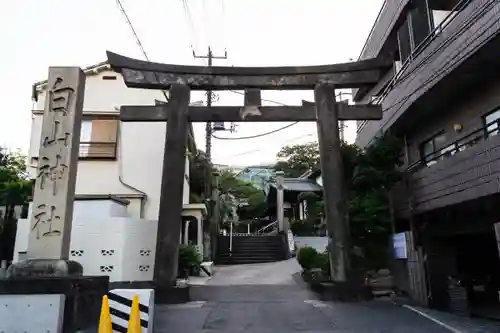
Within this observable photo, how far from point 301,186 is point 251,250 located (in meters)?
10.5

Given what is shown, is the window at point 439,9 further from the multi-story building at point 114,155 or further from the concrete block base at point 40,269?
the concrete block base at point 40,269

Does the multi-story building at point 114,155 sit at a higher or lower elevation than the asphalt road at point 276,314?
higher

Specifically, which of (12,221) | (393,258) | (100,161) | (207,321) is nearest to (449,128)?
(393,258)

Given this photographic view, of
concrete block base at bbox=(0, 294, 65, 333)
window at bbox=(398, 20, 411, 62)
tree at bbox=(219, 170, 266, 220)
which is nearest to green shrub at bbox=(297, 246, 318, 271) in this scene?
window at bbox=(398, 20, 411, 62)

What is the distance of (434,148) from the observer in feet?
45.7

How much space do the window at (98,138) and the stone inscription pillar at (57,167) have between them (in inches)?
383

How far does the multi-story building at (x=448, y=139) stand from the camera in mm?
9703

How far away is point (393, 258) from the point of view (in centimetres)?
1349

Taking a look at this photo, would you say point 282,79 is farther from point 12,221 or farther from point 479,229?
point 12,221

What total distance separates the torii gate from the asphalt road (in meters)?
2.36

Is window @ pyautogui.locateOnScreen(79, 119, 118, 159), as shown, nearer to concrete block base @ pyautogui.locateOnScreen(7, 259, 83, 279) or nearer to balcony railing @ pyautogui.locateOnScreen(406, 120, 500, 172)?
concrete block base @ pyautogui.locateOnScreen(7, 259, 83, 279)

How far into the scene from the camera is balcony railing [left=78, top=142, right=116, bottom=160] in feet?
60.3

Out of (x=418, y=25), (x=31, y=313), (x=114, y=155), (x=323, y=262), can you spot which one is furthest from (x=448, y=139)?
(x=114, y=155)

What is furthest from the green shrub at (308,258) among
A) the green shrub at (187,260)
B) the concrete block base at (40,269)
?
the concrete block base at (40,269)
